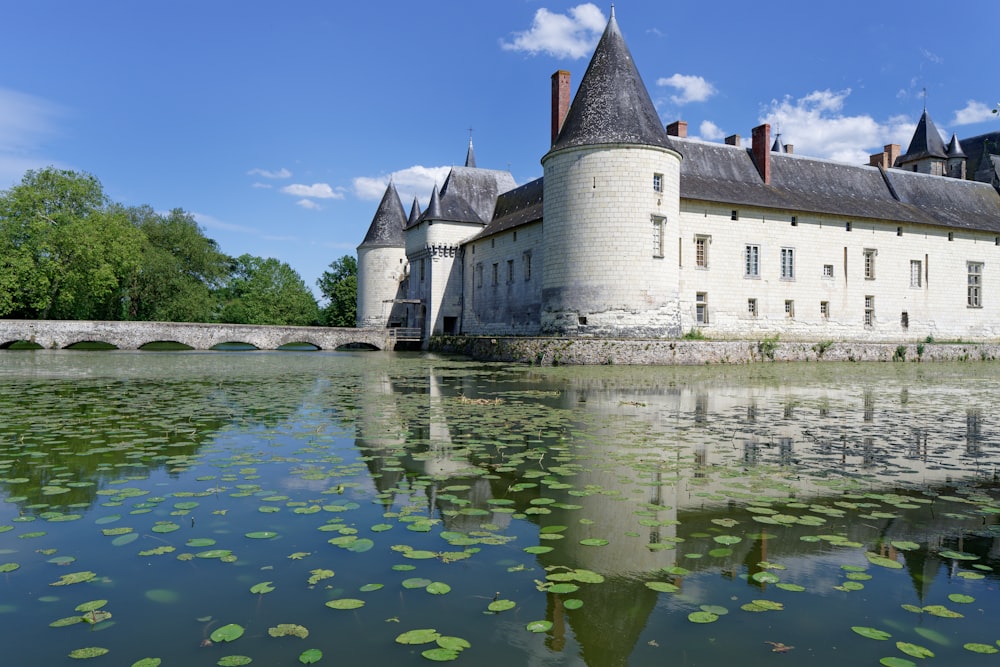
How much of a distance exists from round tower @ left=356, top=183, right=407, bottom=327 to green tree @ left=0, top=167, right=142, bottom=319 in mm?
13978

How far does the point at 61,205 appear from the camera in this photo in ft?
135

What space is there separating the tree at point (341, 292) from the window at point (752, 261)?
35.1 m

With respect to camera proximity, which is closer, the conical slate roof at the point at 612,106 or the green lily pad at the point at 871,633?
the green lily pad at the point at 871,633

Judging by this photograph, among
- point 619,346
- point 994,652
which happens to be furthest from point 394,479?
point 619,346

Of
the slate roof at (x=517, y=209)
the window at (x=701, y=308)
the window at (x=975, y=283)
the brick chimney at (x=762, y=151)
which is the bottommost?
the window at (x=701, y=308)

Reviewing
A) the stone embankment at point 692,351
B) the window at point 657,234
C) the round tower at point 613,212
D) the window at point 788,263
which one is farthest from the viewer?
the window at point 788,263

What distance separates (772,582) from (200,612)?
2.36m

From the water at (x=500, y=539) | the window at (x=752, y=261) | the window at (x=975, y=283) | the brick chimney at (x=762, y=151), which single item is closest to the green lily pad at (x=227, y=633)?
the water at (x=500, y=539)

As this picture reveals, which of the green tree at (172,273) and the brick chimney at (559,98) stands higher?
the brick chimney at (559,98)

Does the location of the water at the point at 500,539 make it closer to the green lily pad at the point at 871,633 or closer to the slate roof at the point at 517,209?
the green lily pad at the point at 871,633

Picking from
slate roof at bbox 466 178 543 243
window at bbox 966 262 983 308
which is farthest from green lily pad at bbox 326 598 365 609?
window at bbox 966 262 983 308

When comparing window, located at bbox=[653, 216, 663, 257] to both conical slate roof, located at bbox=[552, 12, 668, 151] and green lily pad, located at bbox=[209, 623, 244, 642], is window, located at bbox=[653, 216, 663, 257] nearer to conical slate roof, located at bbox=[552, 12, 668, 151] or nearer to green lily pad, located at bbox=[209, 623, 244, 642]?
conical slate roof, located at bbox=[552, 12, 668, 151]

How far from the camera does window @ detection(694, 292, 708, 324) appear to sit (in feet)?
87.2

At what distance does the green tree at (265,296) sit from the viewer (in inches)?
2283
